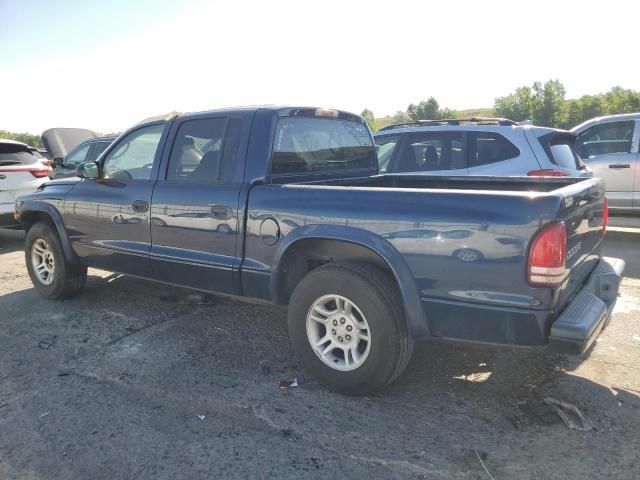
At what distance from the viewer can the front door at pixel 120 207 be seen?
4.48 meters

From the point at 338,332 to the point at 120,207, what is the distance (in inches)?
92.9

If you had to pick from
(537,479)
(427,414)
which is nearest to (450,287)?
(427,414)

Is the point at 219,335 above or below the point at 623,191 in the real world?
below

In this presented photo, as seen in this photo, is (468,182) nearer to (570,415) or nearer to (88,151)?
(570,415)

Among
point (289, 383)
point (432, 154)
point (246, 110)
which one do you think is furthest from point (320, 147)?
point (432, 154)

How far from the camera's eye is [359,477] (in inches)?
100

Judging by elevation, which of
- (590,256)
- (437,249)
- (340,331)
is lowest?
(340,331)

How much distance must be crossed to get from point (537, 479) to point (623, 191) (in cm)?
691

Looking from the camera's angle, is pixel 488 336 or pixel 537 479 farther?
pixel 488 336

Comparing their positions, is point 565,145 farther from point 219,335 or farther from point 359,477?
point 359,477

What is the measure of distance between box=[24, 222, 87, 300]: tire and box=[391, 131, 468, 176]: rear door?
398 centimetres

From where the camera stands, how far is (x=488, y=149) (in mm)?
6492

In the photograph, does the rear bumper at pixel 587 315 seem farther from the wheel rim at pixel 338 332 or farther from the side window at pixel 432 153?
the side window at pixel 432 153

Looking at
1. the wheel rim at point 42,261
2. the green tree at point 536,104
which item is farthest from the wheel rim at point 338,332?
the green tree at point 536,104
